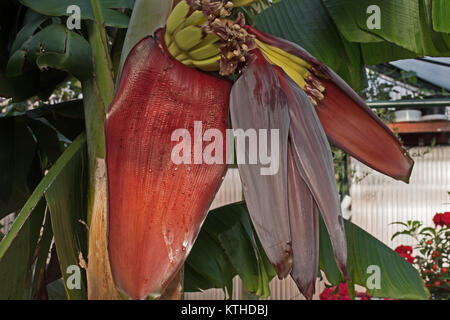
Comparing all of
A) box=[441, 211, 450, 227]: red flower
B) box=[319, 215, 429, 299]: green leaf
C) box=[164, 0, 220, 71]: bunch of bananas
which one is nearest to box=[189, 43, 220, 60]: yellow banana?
box=[164, 0, 220, 71]: bunch of bananas

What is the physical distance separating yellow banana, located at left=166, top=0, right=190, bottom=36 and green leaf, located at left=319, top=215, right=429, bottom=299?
50 cm

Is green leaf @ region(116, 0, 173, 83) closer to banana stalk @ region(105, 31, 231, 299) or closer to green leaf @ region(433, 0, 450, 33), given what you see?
banana stalk @ region(105, 31, 231, 299)

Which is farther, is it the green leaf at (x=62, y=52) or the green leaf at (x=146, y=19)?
the green leaf at (x=62, y=52)

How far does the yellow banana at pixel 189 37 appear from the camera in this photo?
0.37 m

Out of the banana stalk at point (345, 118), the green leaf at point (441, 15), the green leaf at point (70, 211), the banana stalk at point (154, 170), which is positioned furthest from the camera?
the green leaf at point (441, 15)

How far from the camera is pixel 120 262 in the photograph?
29 centimetres

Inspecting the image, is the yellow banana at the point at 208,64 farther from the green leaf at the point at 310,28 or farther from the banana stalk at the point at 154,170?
the green leaf at the point at 310,28

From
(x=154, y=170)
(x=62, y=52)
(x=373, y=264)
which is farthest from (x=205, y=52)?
(x=373, y=264)

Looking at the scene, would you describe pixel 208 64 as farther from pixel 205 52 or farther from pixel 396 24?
pixel 396 24

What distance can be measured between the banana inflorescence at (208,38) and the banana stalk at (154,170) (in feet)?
0.03

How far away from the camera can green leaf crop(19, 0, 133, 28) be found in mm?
604

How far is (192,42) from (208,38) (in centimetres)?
1

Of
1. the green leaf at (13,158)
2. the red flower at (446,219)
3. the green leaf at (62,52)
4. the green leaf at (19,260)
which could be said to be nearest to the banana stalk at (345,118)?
the green leaf at (62,52)
